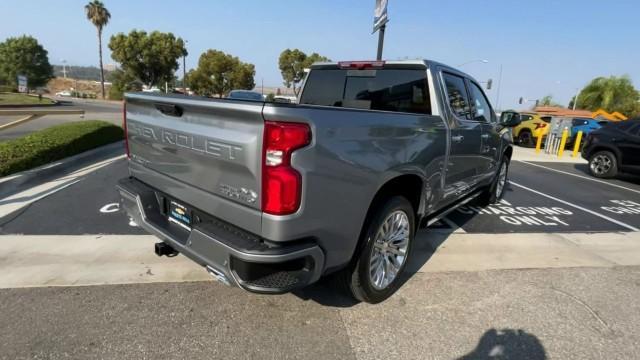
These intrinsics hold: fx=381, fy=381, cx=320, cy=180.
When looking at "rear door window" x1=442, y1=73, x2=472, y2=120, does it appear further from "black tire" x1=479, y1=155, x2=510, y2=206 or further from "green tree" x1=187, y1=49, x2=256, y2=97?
"green tree" x1=187, y1=49, x2=256, y2=97

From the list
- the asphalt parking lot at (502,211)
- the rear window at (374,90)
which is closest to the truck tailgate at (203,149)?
the asphalt parking lot at (502,211)

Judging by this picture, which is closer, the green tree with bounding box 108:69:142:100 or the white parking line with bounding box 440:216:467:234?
the white parking line with bounding box 440:216:467:234

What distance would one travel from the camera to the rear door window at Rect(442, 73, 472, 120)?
3756 mm

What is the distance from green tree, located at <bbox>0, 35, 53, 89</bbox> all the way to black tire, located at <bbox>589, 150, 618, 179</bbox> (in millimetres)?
63647

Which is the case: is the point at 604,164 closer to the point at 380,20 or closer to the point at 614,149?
the point at 614,149

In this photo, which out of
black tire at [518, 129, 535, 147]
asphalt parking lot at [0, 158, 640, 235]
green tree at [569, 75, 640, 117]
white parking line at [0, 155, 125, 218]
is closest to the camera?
asphalt parking lot at [0, 158, 640, 235]

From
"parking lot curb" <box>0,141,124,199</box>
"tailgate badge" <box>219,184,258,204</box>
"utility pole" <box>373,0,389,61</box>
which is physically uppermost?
"utility pole" <box>373,0,389,61</box>

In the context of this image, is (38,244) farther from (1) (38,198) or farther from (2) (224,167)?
(2) (224,167)

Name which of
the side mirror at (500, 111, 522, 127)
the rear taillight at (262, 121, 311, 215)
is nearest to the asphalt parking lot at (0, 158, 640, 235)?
the side mirror at (500, 111, 522, 127)

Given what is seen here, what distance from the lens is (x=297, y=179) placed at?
2.03 metres

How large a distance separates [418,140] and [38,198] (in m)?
4.98

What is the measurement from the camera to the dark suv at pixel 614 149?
29.2ft

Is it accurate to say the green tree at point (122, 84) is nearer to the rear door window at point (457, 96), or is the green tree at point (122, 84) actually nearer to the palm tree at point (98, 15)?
the palm tree at point (98, 15)

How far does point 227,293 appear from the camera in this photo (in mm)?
3057
